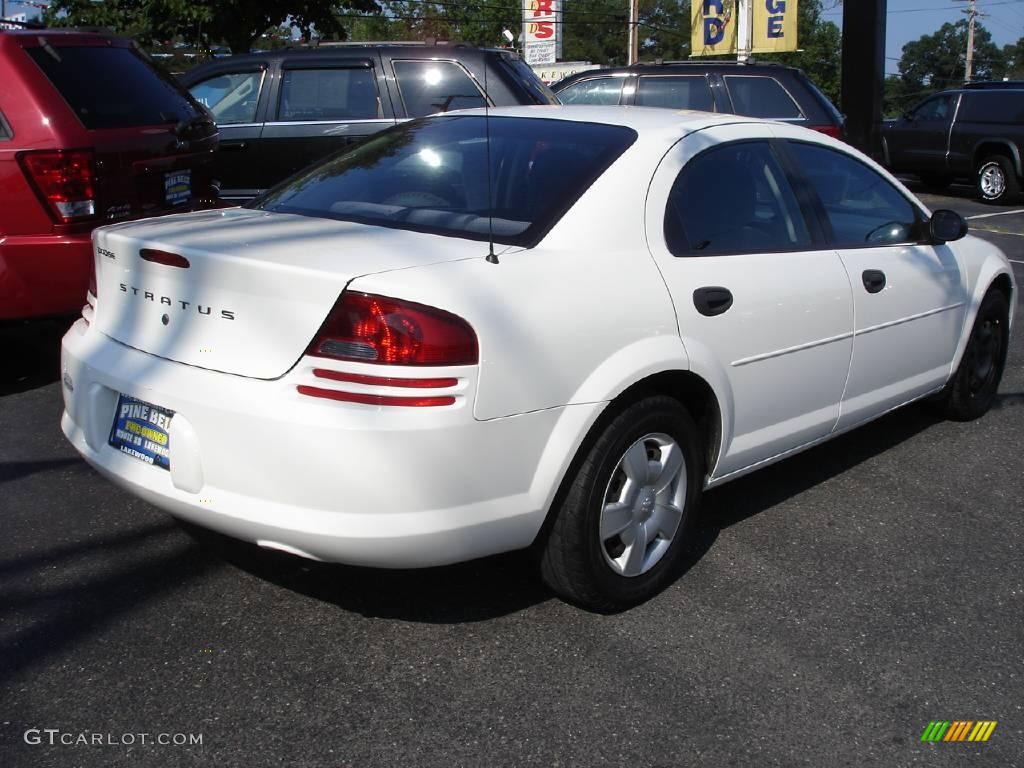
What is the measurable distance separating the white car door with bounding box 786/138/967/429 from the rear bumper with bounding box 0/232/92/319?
344 cm

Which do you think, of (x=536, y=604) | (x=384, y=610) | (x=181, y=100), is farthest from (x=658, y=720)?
(x=181, y=100)

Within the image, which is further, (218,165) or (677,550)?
(218,165)

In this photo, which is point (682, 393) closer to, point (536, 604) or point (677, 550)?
point (677, 550)

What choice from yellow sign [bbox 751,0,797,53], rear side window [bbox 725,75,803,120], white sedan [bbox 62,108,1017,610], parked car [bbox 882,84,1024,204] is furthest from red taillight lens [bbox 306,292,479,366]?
yellow sign [bbox 751,0,797,53]

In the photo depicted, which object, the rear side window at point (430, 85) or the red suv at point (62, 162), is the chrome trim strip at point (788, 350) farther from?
the rear side window at point (430, 85)

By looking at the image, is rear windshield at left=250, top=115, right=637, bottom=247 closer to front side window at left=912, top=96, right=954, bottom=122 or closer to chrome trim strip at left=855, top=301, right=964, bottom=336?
chrome trim strip at left=855, top=301, right=964, bottom=336

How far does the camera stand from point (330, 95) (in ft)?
28.3

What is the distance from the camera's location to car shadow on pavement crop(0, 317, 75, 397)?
6.04 metres

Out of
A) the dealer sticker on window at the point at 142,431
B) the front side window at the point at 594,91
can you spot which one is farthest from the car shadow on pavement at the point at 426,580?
the front side window at the point at 594,91

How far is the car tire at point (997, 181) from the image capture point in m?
17.0

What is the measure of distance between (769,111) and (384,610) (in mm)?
9454

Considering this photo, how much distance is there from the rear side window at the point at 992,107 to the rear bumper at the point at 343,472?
16.3 metres

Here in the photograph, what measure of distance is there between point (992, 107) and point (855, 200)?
14.4 m

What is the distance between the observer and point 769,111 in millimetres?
11703
